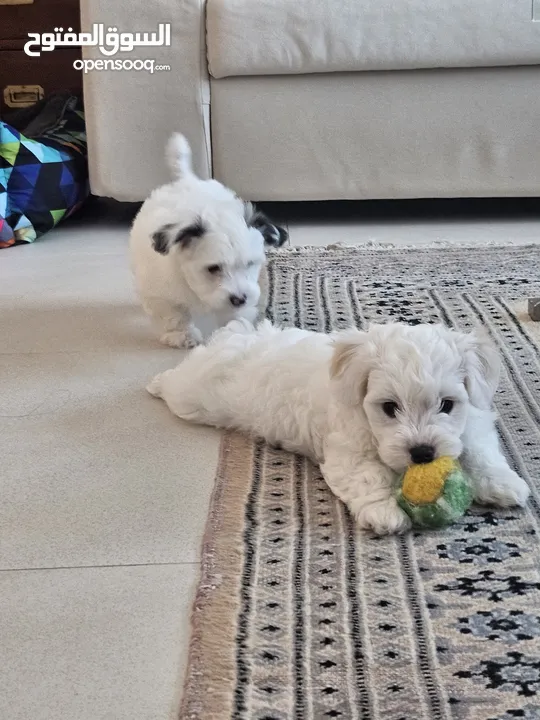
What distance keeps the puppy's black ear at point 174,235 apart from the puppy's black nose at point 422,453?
1.08m

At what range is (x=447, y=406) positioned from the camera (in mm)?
1370

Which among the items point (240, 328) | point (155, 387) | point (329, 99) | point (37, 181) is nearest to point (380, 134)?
point (329, 99)

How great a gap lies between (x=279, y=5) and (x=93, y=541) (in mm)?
2454

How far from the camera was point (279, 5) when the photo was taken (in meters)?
3.23

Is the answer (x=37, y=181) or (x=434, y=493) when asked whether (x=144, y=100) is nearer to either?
(x=37, y=181)

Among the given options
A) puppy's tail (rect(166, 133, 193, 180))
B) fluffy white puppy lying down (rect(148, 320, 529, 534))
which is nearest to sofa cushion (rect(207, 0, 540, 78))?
puppy's tail (rect(166, 133, 193, 180))

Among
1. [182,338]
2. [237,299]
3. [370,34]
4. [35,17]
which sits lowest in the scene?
[182,338]

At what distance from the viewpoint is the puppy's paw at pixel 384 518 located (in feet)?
4.37

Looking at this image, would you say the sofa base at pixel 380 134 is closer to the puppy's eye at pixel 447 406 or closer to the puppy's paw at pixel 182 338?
the puppy's paw at pixel 182 338

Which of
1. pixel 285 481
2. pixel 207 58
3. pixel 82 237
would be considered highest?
pixel 207 58

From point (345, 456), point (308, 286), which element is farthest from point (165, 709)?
point (308, 286)

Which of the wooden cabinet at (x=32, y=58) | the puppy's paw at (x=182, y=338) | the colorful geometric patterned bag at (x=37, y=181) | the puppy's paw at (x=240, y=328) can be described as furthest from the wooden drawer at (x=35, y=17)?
the puppy's paw at (x=240, y=328)

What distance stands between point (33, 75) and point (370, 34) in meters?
1.91

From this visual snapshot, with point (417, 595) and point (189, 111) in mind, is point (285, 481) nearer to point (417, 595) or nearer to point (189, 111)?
point (417, 595)
